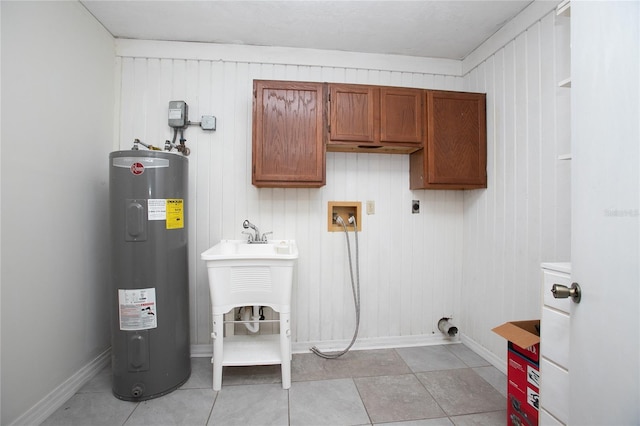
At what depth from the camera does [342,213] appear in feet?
7.08

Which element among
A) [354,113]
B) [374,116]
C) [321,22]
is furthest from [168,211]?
[321,22]

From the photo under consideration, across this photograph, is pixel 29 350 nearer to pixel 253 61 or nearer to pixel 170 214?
pixel 170 214

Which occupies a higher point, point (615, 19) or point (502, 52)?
point (502, 52)

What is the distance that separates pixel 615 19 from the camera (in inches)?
27.1

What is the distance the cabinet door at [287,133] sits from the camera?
177 centimetres

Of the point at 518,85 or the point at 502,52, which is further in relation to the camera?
the point at 502,52

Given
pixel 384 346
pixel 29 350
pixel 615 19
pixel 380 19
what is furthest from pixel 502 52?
pixel 29 350

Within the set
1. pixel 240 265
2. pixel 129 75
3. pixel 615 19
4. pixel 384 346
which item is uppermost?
pixel 129 75

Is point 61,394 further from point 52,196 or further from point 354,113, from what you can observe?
point 354,113

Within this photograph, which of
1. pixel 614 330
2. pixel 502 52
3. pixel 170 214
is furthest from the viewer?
pixel 502 52

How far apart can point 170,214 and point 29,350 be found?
93 cm

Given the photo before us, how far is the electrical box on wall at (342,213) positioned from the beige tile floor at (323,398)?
1027 millimetres

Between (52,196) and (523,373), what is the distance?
8.66 feet

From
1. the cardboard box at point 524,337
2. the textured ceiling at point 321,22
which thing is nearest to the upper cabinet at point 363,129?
the textured ceiling at point 321,22
